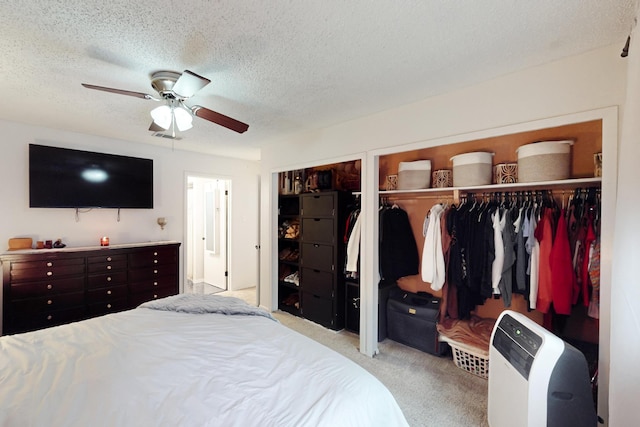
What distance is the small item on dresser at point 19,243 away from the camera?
9.98 feet

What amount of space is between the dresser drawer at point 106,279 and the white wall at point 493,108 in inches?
103

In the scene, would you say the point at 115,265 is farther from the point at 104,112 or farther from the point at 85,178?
the point at 104,112

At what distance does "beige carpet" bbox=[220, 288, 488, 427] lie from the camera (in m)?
1.97

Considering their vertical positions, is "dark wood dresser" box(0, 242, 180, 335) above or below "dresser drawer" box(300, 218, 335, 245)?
below

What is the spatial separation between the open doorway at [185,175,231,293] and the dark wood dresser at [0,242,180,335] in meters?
1.28

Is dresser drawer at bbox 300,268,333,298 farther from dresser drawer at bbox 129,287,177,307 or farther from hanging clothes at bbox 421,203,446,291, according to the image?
dresser drawer at bbox 129,287,177,307

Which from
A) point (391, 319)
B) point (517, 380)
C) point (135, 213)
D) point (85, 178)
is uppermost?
point (85, 178)

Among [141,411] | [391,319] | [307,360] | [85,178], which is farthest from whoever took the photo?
[85,178]

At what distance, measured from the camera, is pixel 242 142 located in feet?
12.9

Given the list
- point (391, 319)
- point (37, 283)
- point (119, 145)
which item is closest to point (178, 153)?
point (119, 145)

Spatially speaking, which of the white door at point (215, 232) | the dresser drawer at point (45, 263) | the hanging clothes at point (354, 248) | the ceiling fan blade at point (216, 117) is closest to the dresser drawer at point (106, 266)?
the dresser drawer at point (45, 263)

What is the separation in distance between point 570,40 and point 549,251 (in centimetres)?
139

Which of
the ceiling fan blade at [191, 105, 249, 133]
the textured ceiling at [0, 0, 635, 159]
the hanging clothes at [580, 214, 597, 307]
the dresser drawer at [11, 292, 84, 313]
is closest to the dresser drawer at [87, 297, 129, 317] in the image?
the dresser drawer at [11, 292, 84, 313]

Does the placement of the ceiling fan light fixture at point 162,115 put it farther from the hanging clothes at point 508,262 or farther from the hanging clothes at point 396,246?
the hanging clothes at point 508,262
